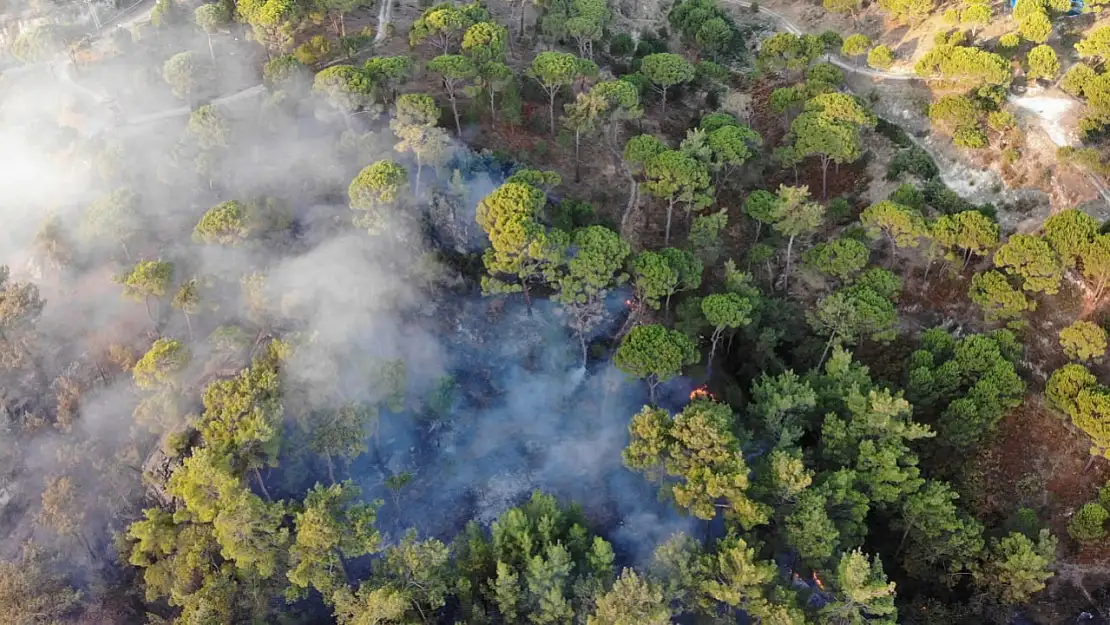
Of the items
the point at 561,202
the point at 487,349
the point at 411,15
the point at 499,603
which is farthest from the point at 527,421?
the point at 411,15

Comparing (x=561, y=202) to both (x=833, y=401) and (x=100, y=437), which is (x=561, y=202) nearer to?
(x=833, y=401)

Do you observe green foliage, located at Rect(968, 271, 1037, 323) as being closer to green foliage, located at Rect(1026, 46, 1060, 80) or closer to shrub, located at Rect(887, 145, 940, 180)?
shrub, located at Rect(887, 145, 940, 180)

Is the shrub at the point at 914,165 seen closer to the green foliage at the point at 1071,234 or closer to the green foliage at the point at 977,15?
the green foliage at the point at 1071,234

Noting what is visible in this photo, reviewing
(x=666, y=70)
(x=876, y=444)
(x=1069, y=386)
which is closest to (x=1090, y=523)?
(x=1069, y=386)

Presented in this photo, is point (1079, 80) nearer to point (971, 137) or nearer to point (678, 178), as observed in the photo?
point (971, 137)

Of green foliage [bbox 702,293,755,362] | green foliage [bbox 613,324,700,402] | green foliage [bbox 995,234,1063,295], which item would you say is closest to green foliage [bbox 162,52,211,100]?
green foliage [bbox 613,324,700,402]
